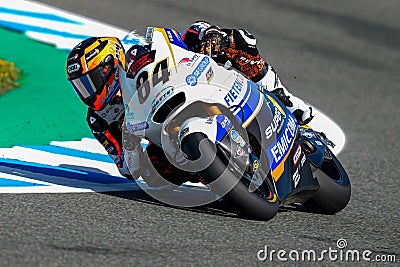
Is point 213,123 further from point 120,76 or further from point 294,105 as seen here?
point 294,105

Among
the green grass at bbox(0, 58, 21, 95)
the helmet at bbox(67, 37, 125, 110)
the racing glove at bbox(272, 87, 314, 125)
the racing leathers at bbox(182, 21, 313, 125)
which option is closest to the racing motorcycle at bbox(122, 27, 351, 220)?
the helmet at bbox(67, 37, 125, 110)

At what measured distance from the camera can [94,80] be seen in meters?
5.92

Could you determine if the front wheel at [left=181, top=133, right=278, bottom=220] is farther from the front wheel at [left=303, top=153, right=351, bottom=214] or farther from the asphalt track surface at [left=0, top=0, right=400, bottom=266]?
the front wheel at [left=303, top=153, right=351, bottom=214]

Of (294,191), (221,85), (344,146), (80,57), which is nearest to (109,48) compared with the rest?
(80,57)

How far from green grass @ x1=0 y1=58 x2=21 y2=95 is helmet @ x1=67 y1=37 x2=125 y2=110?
305 centimetres

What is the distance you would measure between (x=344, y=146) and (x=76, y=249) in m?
4.43

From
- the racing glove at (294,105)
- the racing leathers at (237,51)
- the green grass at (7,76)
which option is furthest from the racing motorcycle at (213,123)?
the green grass at (7,76)

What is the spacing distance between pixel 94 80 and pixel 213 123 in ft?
3.27

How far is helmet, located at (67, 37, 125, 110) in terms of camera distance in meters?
5.86

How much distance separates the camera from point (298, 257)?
16.4 feet

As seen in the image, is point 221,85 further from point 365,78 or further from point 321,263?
point 365,78
